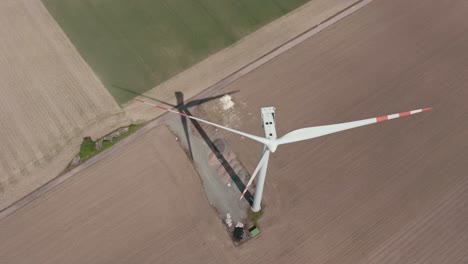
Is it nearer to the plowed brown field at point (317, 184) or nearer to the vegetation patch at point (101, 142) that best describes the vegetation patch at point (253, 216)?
the plowed brown field at point (317, 184)

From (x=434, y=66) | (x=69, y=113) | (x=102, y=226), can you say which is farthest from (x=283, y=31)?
(x=102, y=226)

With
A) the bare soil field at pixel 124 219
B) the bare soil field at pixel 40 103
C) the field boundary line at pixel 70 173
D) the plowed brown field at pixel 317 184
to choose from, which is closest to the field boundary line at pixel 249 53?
the field boundary line at pixel 70 173

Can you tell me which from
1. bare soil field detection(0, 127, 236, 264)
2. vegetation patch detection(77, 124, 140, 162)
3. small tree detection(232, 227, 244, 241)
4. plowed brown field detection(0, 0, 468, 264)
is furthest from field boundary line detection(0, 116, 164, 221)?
small tree detection(232, 227, 244, 241)

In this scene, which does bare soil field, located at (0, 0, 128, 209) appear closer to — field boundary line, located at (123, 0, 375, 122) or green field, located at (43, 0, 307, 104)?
green field, located at (43, 0, 307, 104)

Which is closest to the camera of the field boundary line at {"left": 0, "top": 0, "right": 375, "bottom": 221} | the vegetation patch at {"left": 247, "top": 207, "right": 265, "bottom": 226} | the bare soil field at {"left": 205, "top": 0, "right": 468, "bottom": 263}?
the bare soil field at {"left": 205, "top": 0, "right": 468, "bottom": 263}

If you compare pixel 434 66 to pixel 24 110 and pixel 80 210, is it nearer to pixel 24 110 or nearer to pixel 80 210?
pixel 80 210
